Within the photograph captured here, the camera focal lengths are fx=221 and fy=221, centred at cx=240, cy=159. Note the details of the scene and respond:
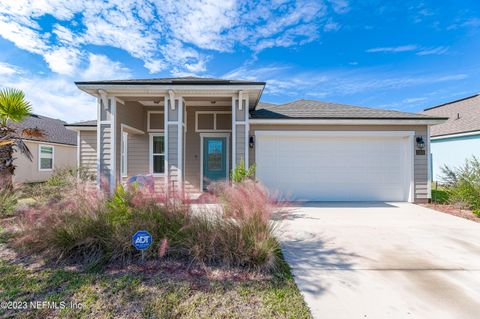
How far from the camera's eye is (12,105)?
21.6ft

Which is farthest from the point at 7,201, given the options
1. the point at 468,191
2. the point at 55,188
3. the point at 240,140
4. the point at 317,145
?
the point at 468,191

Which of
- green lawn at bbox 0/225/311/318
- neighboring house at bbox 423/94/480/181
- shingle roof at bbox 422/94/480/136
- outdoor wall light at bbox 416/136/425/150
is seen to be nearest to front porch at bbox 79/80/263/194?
green lawn at bbox 0/225/311/318

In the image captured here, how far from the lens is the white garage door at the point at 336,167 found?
8102 millimetres

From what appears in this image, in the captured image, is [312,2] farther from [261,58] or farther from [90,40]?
[90,40]

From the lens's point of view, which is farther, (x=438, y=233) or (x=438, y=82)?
(x=438, y=82)

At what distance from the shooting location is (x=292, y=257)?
3537mm

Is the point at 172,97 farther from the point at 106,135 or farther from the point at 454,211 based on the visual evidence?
the point at 454,211

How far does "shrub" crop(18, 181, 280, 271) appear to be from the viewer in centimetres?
308

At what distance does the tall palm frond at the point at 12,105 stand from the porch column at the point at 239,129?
21.4ft

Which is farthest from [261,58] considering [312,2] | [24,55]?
[24,55]

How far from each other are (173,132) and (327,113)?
221 inches

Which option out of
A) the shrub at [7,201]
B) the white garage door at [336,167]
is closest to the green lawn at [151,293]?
the shrub at [7,201]

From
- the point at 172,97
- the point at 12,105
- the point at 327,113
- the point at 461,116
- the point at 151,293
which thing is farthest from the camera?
the point at 461,116

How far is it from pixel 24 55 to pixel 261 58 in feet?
34.0
